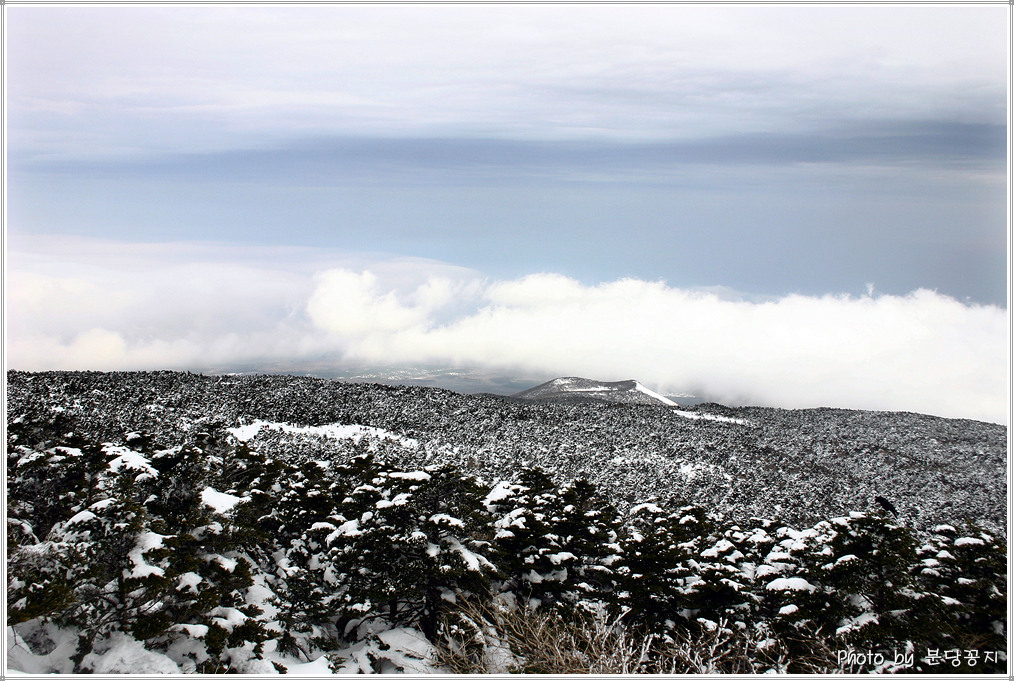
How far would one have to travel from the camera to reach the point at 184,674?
4926 mm

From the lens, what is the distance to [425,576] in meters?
6.26

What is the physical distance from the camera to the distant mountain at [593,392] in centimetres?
1906

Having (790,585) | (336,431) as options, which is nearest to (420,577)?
(790,585)

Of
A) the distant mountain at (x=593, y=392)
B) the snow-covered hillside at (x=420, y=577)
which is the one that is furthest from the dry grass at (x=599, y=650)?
the distant mountain at (x=593, y=392)

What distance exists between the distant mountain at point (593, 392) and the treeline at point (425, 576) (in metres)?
11.2

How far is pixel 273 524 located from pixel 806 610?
20.2 ft

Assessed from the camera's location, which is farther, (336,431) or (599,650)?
(336,431)

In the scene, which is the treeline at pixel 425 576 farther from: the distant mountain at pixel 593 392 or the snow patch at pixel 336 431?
the distant mountain at pixel 593 392

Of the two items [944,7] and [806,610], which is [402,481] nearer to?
[806,610]

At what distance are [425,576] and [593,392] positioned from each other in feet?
46.0

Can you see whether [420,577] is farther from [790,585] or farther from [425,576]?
[790,585]

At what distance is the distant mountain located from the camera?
19062 millimetres

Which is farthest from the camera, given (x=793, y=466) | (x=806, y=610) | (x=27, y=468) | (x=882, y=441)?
(x=882, y=441)

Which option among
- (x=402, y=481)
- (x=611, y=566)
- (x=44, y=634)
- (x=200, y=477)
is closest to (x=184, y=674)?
(x=44, y=634)
